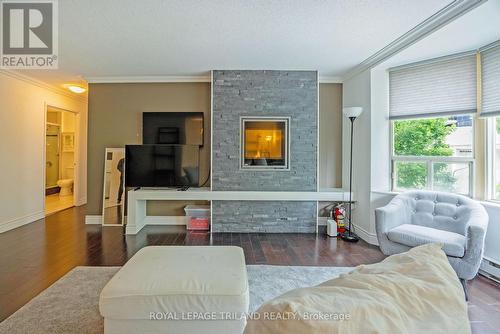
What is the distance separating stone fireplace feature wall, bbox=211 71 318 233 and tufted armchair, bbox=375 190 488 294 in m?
1.45

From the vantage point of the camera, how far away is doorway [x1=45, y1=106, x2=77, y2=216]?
6887 mm

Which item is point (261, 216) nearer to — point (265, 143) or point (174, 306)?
point (265, 143)

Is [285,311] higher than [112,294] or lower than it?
higher

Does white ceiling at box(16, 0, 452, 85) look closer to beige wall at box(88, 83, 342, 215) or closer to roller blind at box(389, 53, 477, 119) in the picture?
beige wall at box(88, 83, 342, 215)

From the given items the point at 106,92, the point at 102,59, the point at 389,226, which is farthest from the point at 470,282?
Answer: the point at 106,92

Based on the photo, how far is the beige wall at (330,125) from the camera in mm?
4438

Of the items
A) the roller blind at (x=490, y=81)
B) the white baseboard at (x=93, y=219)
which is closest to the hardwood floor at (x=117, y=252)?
the white baseboard at (x=93, y=219)

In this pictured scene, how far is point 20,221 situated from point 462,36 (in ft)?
21.7

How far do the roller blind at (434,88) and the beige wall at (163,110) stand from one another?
1.04 meters

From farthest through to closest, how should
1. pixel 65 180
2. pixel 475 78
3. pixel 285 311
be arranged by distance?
pixel 65 180
pixel 475 78
pixel 285 311

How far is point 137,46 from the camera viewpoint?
3176mm

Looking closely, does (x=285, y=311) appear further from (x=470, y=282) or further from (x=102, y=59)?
(x=102, y=59)

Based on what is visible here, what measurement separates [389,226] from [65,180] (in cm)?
768

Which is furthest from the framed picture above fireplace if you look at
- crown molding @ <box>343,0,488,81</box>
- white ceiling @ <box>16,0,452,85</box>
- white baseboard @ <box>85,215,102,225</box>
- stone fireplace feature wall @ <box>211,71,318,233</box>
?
white baseboard @ <box>85,215,102,225</box>
